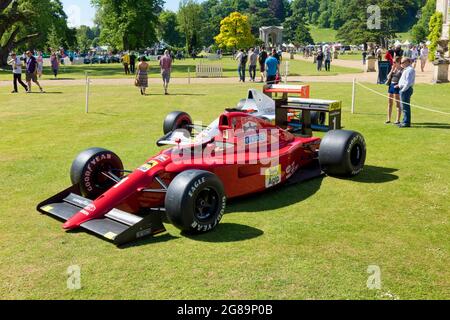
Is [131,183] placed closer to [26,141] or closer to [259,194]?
[259,194]

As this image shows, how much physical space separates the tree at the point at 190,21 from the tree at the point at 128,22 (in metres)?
33.5

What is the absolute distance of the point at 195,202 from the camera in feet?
20.8

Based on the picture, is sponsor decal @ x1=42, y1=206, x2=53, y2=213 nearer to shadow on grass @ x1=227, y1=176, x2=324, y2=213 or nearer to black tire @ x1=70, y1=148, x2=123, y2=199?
black tire @ x1=70, y1=148, x2=123, y2=199

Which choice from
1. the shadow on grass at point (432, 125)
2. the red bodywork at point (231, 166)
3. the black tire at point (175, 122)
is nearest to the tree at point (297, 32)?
the shadow on grass at point (432, 125)

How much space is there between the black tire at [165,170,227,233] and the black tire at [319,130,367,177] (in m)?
2.92

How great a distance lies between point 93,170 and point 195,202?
2.30 m

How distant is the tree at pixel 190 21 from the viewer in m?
93.9

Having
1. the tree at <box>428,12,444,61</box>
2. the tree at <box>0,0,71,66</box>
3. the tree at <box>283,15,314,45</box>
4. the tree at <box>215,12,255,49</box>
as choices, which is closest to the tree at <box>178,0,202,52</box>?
the tree at <box>215,12,255,49</box>

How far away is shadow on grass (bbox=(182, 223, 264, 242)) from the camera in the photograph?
6383mm

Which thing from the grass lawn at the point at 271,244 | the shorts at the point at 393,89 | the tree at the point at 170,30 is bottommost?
the grass lawn at the point at 271,244

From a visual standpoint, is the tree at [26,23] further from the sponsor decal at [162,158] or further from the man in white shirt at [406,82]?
the sponsor decal at [162,158]

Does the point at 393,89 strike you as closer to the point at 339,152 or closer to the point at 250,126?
the point at 339,152

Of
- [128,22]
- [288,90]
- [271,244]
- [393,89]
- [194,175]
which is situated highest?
[128,22]

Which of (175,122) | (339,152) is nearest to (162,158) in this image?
(339,152)
